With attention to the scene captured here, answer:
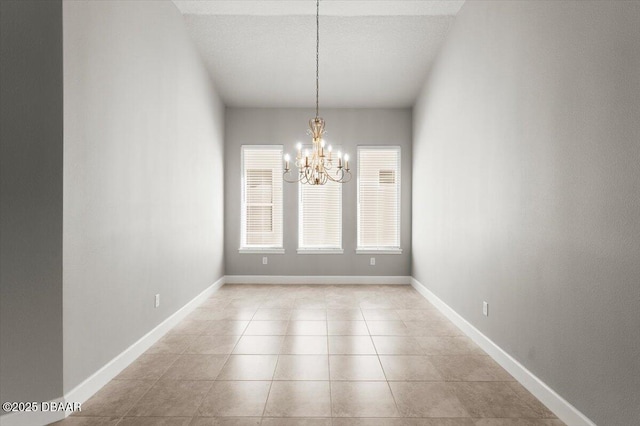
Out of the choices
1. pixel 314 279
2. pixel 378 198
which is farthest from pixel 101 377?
pixel 378 198

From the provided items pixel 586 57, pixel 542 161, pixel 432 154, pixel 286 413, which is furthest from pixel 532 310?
pixel 432 154

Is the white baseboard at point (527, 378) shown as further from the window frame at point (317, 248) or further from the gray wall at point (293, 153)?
the window frame at point (317, 248)

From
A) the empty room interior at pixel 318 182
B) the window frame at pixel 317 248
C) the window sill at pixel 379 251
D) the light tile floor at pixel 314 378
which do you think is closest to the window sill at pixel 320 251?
the window frame at pixel 317 248

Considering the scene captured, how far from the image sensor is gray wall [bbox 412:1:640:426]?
1.77m

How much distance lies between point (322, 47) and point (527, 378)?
4.46 metres

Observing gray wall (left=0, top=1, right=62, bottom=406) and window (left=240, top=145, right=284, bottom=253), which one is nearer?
gray wall (left=0, top=1, right=62, bottom=406)

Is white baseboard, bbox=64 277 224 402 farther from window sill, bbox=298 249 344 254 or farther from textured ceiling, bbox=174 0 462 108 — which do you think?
textured ceiling, bbox=174 0 462 108

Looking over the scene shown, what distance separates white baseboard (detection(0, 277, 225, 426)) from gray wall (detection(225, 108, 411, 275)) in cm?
224

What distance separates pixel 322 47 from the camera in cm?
483

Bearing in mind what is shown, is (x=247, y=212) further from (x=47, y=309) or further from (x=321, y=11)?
(x=47, y=309)

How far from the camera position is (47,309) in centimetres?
212

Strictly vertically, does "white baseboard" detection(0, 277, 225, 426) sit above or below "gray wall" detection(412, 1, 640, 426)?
below

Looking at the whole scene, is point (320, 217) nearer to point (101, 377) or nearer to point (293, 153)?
point (293, 153)

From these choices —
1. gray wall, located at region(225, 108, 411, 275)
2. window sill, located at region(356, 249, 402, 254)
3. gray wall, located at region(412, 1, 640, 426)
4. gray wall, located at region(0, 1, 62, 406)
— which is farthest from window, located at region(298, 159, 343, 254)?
gray wall, located at region(0, 1, 62, 406)
